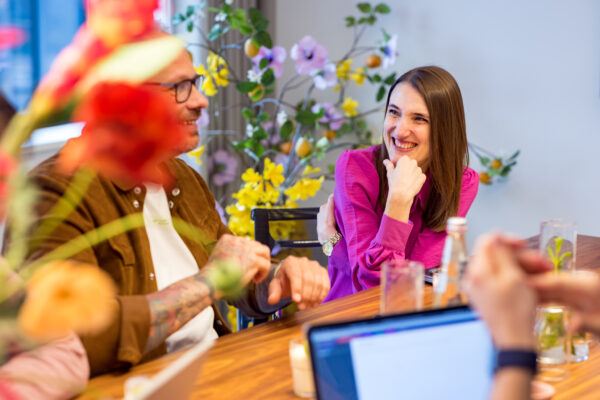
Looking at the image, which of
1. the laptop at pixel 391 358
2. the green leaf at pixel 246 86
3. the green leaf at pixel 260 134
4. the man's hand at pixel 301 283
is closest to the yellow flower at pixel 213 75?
the green leaf at pixel 246 86

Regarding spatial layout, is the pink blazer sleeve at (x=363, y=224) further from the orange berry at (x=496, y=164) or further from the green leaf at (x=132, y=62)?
the green leaf at (x=132, y=62)

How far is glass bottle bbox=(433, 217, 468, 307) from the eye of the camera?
3.59ft

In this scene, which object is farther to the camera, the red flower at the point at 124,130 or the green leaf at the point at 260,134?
the green leaf at the point at 260,134

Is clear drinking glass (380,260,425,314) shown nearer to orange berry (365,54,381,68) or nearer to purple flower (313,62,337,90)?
purple flower (313,62,337,90)

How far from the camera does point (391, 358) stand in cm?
88

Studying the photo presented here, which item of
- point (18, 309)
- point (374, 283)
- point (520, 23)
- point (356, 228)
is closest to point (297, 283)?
point (374, 283)

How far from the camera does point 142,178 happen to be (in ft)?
1.49

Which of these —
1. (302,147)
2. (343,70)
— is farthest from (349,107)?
(302,147)

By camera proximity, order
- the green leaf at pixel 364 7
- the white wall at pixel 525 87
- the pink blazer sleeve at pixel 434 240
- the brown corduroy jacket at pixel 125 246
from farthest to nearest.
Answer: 1. the green leaf at pixel 364 7
2. the white wall at pixel 525 87
3. the pink blazer sleeve at pixel 434 240
4. the brown corduroy jacket at pixel 125 246

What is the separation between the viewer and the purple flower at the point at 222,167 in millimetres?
3643

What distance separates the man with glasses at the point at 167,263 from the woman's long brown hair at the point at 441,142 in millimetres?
786

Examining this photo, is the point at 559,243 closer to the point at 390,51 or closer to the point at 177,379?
the point at 177,379

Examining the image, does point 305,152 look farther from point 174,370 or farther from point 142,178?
point 142,178

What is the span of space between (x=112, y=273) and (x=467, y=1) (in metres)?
2.67
